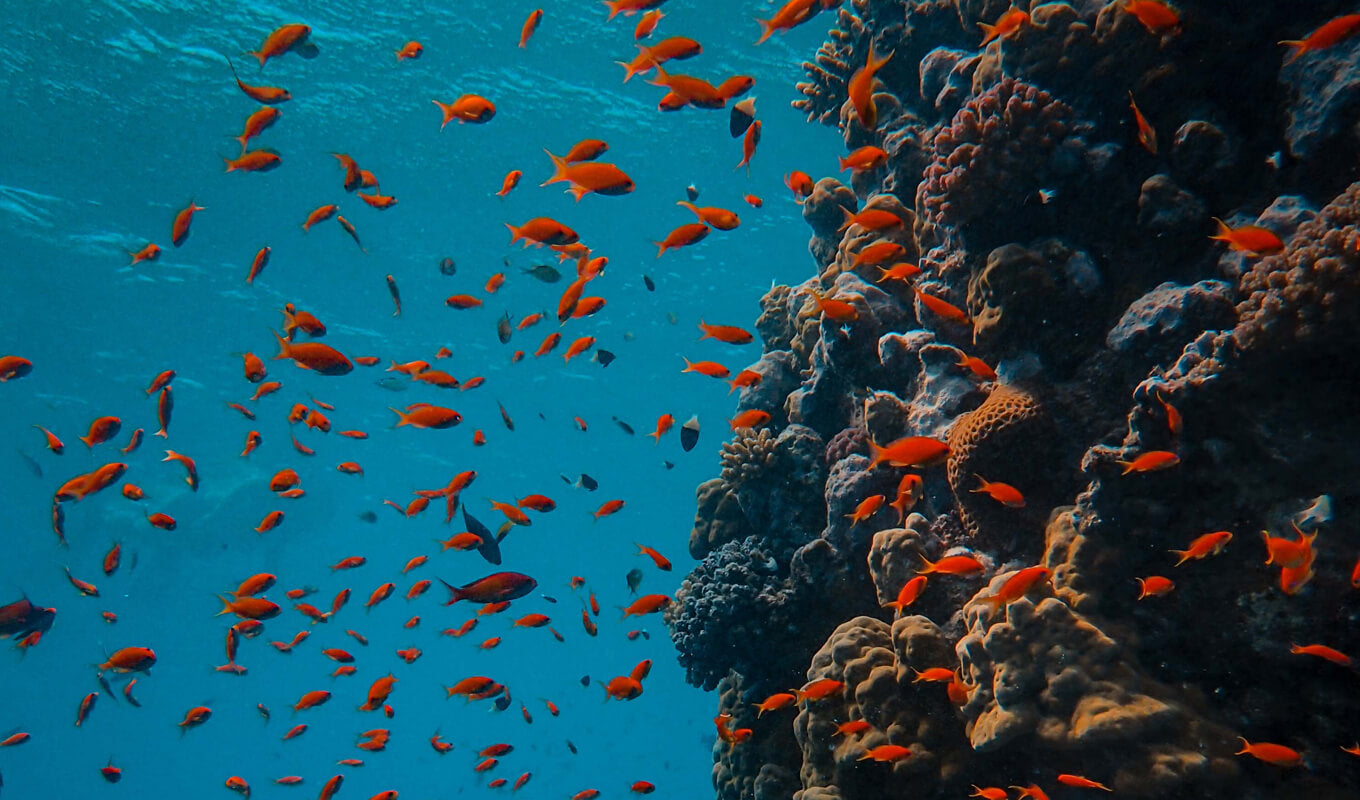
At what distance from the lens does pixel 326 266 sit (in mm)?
27703

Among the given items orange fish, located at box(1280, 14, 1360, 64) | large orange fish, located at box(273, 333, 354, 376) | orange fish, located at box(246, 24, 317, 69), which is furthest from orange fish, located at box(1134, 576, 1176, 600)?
orange fish, located at box(246, 24, 317, 69)

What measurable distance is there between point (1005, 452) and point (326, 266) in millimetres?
29350

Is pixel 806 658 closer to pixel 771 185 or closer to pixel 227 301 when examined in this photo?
pixel 771 185

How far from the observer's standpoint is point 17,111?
756 inches

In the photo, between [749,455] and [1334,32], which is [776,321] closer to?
[749,455]

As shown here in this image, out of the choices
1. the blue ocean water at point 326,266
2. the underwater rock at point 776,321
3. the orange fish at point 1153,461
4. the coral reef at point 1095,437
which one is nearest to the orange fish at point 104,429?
the blue ocean water at point 326,266

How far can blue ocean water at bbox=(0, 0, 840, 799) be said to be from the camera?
61.9ft

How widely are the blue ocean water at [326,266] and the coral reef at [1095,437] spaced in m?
9.01

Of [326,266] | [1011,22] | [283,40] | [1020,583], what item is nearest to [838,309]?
[1011,22]

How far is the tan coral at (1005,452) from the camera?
4.87 metres

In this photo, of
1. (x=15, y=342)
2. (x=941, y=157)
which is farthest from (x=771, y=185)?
(x=15, y=342)

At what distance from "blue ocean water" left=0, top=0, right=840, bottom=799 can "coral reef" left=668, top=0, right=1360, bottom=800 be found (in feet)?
29.6

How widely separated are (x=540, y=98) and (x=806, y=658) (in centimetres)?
2026

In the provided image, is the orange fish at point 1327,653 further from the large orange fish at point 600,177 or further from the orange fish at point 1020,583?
the large orange fish at point 600,177
